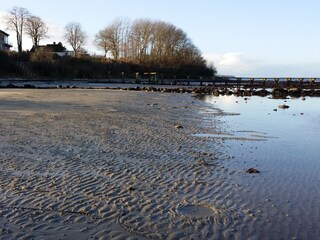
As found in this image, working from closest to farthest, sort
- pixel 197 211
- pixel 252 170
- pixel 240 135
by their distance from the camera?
pixel 197 211 → pixel 252 170 → pixel 240 135

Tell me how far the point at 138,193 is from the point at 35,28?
10102 centimetres

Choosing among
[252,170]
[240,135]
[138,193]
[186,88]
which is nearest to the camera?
[138,193]

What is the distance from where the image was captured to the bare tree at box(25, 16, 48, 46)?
99.1 m

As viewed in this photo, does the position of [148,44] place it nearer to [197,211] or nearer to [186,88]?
[186,88]

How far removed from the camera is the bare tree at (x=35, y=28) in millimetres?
99125

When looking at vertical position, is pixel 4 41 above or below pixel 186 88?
above

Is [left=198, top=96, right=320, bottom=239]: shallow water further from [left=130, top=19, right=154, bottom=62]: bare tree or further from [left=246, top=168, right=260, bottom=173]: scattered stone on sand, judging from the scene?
[left=130, top=19, right=154, bottom=62]: bare tree

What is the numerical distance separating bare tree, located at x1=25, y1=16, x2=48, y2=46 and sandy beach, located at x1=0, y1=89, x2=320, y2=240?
9411 cm

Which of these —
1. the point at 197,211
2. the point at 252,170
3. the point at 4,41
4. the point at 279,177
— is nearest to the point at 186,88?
the point at 252,170

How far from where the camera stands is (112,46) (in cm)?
10819

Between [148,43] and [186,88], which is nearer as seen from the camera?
[186,88]

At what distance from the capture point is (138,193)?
22.8ft

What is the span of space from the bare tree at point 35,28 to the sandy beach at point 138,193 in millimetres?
94105

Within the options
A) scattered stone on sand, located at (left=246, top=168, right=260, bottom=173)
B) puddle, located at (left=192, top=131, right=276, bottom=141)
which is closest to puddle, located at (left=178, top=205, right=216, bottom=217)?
scattered stone on sand, located at (left=246, top=168, right=260, bottom=173)
